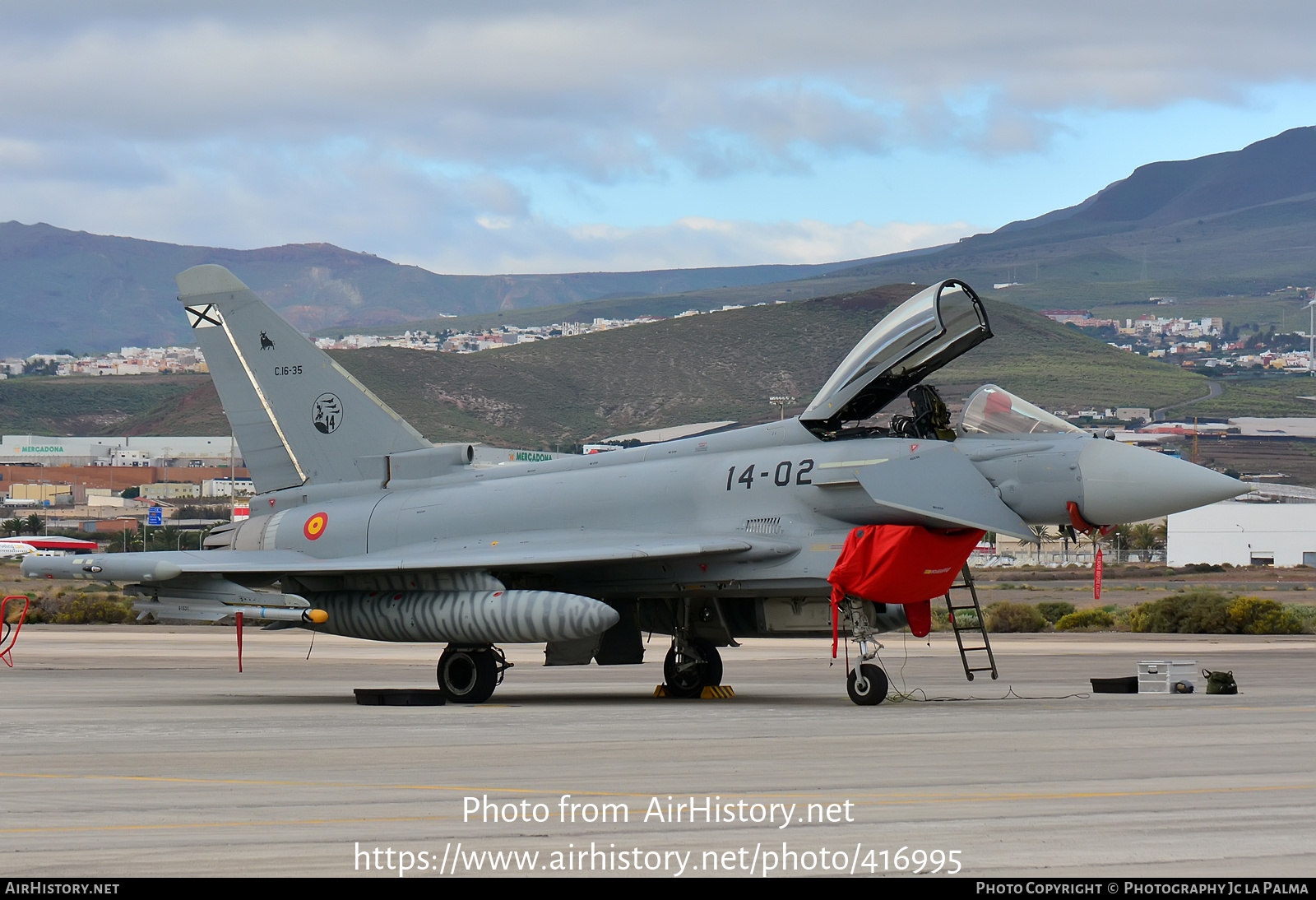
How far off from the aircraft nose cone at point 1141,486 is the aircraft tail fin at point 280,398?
875cm

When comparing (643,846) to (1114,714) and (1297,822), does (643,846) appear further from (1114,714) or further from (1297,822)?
(1114,714)

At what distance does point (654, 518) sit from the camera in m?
16.5

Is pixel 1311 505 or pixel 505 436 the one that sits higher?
pixel 505 436

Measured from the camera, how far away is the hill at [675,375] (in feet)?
504

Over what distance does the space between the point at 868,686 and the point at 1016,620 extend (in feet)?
87.7

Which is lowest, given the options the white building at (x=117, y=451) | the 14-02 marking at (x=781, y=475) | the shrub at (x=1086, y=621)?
the shrub at (x=1086, y=621)

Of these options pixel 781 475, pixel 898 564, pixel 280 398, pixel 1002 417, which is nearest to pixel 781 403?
pixel 280 398

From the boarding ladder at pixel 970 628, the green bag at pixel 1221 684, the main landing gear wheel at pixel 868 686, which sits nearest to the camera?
the main landing gear wheel at pixel 868 686

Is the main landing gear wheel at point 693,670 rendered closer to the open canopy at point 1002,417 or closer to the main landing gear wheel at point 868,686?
the main landing gear wheel at point 868,686

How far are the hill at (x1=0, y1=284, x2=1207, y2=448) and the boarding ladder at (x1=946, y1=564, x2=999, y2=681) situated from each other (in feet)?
347

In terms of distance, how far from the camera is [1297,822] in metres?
6.94

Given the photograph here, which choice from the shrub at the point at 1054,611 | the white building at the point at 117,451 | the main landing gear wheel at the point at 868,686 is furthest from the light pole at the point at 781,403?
the white building at the point at 117,451

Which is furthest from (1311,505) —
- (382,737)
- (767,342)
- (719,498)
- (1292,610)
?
(767,342)

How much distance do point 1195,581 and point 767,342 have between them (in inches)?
4234
